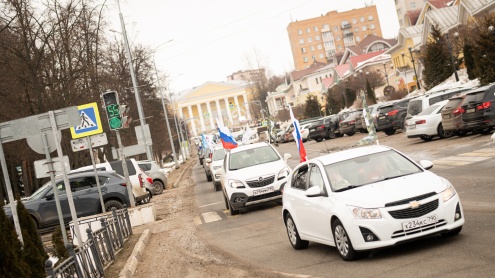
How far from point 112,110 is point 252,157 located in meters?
4.30

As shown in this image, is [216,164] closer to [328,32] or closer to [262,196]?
[262,196]

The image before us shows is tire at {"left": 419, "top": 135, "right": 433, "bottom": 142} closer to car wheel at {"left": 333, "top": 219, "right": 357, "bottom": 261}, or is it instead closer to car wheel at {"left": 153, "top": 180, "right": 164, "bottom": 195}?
car wheel at {"left": 153, "top": 180, "right": 164, "bottom": 195}

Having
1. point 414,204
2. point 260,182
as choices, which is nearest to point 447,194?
point 414,204

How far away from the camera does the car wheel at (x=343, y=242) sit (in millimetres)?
9854

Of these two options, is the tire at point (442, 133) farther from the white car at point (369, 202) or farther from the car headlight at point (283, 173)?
the white car at point (369, 202)

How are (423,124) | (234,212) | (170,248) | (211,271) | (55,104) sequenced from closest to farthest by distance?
(211,271)
(170,248)
(234,212)
(423,124)
(55,104)

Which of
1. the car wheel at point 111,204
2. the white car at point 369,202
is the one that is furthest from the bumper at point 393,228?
the car wheel at point 111,204

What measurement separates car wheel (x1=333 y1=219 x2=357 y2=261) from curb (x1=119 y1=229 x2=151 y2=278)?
10.4 ft

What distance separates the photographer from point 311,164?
11594 millimetres

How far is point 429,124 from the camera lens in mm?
31500

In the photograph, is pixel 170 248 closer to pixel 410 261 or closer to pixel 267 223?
pixel 267 223

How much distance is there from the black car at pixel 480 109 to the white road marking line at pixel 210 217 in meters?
10.8

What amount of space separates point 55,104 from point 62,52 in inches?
197

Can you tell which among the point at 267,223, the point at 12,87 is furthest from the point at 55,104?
the point at 267,223
